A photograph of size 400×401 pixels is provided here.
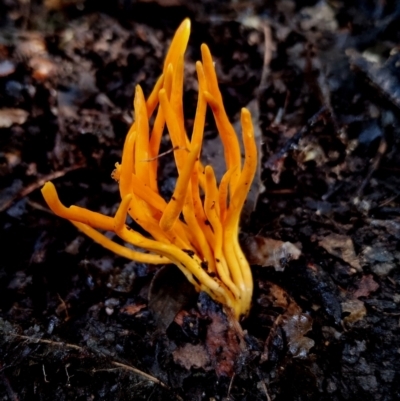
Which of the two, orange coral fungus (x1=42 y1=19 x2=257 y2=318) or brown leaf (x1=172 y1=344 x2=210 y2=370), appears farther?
brown leaf (x1=172 y1=344 x2=210 y2=370)

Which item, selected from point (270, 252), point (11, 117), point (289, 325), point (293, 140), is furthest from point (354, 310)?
point (11, 117)

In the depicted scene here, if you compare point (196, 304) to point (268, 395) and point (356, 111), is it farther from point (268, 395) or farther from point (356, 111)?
point (356, 111)

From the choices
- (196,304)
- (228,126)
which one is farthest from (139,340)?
(228,126)

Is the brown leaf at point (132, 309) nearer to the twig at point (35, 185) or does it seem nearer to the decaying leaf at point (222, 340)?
the decaying leaf at point (222, 340)

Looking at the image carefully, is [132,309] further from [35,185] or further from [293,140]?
[293,140]

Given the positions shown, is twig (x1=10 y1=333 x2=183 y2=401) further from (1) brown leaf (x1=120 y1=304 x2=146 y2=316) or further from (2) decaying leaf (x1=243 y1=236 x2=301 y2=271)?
(2) decaying leaf (x1=243 y1=236 x2=301 y2=271)

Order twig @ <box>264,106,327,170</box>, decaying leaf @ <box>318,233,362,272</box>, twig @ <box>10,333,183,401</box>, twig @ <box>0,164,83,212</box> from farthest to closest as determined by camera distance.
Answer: twig @ <box>264,106,327,170</box> < twig @ <box>0,164,83,212</box> < decaying leaf @ <box>318,233,362,272</box> < twig @ <box>10,333,183,401</box>

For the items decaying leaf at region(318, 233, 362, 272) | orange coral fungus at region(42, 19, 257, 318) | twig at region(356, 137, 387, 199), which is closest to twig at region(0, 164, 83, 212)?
orange coral fungus at region(42, 19, 257, 318)
